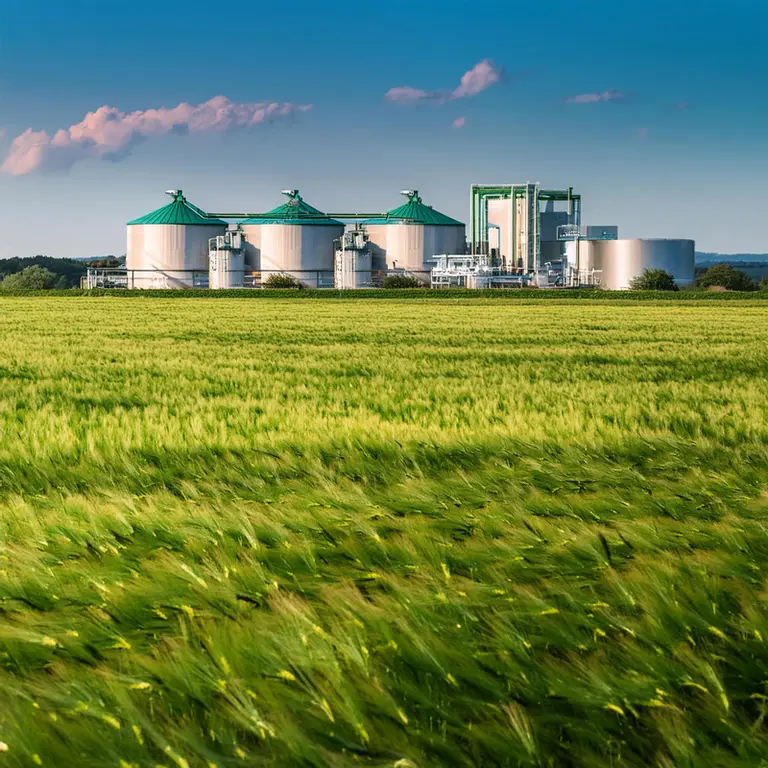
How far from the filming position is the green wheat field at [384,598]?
232cm

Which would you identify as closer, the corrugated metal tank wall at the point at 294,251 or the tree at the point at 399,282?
the tree at the point at 399,282

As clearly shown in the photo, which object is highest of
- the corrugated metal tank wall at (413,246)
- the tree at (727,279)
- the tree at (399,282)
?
the corrugated metal tank wall at (413,246)

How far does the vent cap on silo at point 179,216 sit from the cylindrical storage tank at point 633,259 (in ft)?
136

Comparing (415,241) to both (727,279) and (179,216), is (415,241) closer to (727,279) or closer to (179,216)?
(179,216)

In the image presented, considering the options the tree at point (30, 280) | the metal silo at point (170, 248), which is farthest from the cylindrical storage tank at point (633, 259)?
the tree at point (30, 280)

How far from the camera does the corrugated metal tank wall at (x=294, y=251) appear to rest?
320ft

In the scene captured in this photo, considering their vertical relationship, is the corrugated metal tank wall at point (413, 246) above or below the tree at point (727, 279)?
above

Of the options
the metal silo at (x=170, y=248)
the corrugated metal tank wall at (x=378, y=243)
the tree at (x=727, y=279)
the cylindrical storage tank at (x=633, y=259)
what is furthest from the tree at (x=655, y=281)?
the metal silo at (x=170, y=248)

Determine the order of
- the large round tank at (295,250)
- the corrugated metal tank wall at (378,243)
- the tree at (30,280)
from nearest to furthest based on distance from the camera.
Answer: the large round tank at (295,250) < the corrugated metal tank wall at (378,243) < the tree at (30,280)

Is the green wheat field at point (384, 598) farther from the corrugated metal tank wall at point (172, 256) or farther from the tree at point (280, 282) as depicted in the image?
the corrugated metal tank wall at point (172, 256)

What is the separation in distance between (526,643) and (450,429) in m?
5.48

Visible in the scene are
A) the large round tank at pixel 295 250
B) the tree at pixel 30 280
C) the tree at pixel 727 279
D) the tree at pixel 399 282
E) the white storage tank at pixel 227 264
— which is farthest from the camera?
the tree at pixel 30 280

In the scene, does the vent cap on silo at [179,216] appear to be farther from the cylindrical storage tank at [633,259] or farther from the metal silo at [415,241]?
the cylindrical storage tank at [633,259]

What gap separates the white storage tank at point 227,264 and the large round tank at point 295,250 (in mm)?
2608
